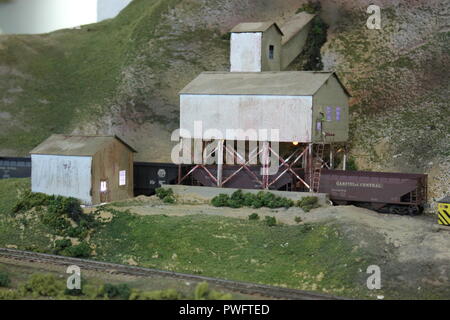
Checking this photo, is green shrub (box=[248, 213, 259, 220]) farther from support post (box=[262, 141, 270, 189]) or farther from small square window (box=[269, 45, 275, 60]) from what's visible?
small square window (box=[269, 45, 275, 60])

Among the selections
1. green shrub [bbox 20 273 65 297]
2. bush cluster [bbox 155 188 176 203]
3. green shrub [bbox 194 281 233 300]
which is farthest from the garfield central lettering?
green shrub [bbox 20 273 65 297]

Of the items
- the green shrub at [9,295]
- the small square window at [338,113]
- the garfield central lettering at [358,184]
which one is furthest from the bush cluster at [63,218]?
the small square window at [338,113]

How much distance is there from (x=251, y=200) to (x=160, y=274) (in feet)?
46.0

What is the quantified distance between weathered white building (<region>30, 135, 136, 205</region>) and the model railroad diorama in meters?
0.06

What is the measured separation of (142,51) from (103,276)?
42740mm

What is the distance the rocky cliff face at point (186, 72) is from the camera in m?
56.4

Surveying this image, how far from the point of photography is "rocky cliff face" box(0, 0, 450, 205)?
56406 millimetres

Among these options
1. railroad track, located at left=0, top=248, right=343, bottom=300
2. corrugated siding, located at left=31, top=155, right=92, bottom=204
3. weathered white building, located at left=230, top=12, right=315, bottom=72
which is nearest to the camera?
railroad track, located at left=0, top=248, right=343, bottom=300

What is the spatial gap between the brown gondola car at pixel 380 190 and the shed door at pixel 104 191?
13.6 m

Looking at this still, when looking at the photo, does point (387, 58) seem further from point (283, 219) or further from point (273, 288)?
point (273, 288)

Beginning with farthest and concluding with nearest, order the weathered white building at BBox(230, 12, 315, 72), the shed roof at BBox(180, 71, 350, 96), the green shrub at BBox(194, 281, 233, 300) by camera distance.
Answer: the weathered white building at BBox(230, 12, 315, 72)
the shed roof at BBox(180, 71, 350, 96)
the green shrub at BBox(194, 281, 233, 300)

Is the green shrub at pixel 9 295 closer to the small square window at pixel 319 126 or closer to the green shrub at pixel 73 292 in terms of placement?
the green shrub at pixel 73 292

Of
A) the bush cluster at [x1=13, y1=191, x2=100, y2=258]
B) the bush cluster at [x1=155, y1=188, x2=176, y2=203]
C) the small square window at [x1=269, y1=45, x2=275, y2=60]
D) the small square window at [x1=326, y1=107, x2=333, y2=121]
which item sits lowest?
the bush cluster at [x1=13, y1=191, x2=100, y2=258]

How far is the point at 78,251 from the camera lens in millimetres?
37094
